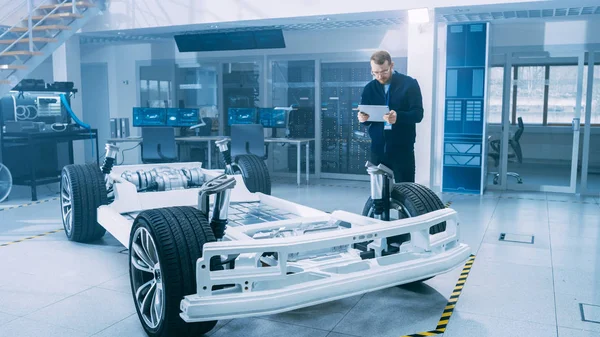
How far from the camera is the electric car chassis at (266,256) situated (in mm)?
2680

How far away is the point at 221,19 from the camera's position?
8375 millimetres

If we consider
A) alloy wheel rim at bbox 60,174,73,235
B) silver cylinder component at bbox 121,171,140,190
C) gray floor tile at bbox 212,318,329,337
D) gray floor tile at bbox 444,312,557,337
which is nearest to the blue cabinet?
silver cylinder component at bbox 121,171,140,190

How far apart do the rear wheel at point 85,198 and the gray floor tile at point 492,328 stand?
326 centimetres

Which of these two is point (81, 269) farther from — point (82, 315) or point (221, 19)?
point (221, 19)

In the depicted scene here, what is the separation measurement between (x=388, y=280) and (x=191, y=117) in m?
7.63

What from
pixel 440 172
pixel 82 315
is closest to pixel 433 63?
pixel 440 172

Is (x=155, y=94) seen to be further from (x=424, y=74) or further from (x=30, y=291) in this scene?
(x=30, y=291)

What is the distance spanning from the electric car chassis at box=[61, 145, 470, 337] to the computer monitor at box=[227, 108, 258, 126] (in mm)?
5679

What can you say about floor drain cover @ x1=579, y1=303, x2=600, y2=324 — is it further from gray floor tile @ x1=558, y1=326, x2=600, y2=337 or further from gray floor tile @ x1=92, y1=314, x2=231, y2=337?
gray floor tile @ x1=92, y1=314, x2=231, y2=337

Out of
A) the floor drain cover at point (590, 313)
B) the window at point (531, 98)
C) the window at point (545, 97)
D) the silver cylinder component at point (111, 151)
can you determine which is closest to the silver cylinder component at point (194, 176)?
the silver cylinder component at point (111, 151)

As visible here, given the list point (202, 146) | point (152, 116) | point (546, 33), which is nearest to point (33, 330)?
point (152, 116)

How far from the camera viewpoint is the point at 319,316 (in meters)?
3.45

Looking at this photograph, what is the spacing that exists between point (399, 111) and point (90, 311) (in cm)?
251

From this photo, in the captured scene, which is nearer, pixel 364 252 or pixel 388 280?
pixel 388 280
